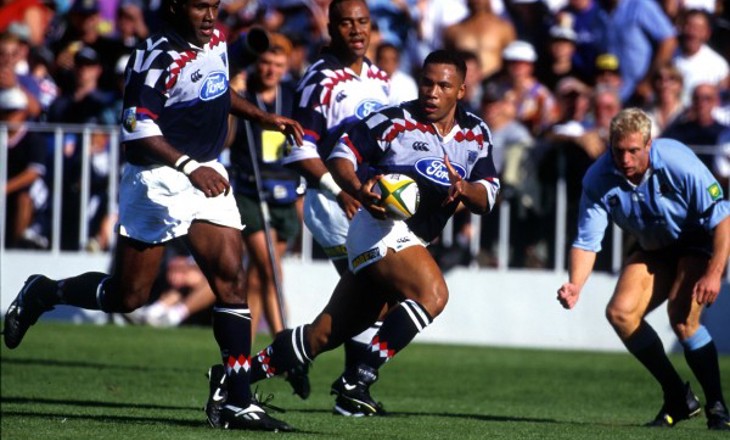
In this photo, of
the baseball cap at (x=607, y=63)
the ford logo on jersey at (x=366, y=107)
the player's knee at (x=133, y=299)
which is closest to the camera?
the player's knee at (x=133, y=299)

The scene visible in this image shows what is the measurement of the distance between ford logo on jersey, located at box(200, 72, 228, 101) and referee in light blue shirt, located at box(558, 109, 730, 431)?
8.28 ft

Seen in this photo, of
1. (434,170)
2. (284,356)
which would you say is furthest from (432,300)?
(284,356)

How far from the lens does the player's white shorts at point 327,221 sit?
1095 centimetres

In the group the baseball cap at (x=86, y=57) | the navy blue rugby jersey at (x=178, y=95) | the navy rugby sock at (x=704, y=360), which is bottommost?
the navy rugby sock at (x=704, y=360)

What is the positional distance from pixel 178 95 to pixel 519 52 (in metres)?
9.31

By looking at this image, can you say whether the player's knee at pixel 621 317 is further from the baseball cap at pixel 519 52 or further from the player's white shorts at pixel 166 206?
the baseball cap at pixel 519 52

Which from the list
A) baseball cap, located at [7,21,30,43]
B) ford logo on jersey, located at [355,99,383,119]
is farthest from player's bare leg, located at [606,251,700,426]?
baseball cap, located at [7,21,30,43]

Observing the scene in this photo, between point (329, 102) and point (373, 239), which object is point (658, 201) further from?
point (329, 102)

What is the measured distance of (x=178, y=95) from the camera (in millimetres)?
9203

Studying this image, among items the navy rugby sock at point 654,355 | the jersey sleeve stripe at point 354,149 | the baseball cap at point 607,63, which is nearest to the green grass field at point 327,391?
the navy rugby sock at point 654,355

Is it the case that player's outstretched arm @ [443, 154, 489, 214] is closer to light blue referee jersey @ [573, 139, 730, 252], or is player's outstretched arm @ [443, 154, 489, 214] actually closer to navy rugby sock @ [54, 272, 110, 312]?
light blue referee jersey @ [573, 139, 730, 252]

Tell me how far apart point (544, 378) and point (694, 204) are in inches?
160

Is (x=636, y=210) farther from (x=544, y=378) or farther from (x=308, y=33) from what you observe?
(x=308, y=33)

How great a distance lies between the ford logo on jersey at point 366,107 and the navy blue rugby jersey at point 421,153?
1.11 m
